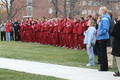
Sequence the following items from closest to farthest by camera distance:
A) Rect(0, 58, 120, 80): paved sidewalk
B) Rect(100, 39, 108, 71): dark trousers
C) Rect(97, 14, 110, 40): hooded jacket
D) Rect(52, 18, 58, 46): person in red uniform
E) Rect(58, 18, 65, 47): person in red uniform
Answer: Rect(0, 58, 120, 80): paved sidewalk < Rect(97, 14, 110, 40): hooded jacket < Rect(100, 39, 108, 71): dark trousers < Rect(58, 18, 65, 47): person in red uniform < Rect(52, 18, 58, 46): person in red uniform

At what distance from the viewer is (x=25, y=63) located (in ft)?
42.1

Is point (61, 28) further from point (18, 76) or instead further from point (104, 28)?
point (18, 76)

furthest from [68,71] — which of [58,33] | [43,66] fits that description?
[58,33]

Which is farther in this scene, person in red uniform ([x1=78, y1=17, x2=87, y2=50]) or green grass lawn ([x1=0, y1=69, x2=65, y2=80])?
person in red uniform ([x1=78, y1=17, x2=87, y2=50])

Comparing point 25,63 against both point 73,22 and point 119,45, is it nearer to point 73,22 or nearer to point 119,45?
point 119,45

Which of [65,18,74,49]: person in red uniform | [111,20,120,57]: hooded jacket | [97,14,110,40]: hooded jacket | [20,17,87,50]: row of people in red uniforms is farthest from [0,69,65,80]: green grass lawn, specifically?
[65,18,74,49]: person in red uniform

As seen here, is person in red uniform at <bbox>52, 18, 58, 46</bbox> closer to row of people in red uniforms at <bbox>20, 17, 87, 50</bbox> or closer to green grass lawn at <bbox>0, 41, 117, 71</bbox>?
row of people in red uniforms at <bbox>20, 17, 87, 50</bbox>

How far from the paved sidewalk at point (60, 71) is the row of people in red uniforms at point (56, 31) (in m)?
7.69

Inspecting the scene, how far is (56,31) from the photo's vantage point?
22438 millimetres

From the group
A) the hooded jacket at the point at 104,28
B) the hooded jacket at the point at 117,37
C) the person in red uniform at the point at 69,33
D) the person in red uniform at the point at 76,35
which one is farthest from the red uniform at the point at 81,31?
the hooded jacket at the point at 117,37

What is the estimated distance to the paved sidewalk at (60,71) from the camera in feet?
32.0

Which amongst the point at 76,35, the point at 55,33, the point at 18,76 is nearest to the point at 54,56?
the point at 76,35

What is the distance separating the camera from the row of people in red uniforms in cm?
2006

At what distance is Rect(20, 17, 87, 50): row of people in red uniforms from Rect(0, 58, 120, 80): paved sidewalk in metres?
7.69
